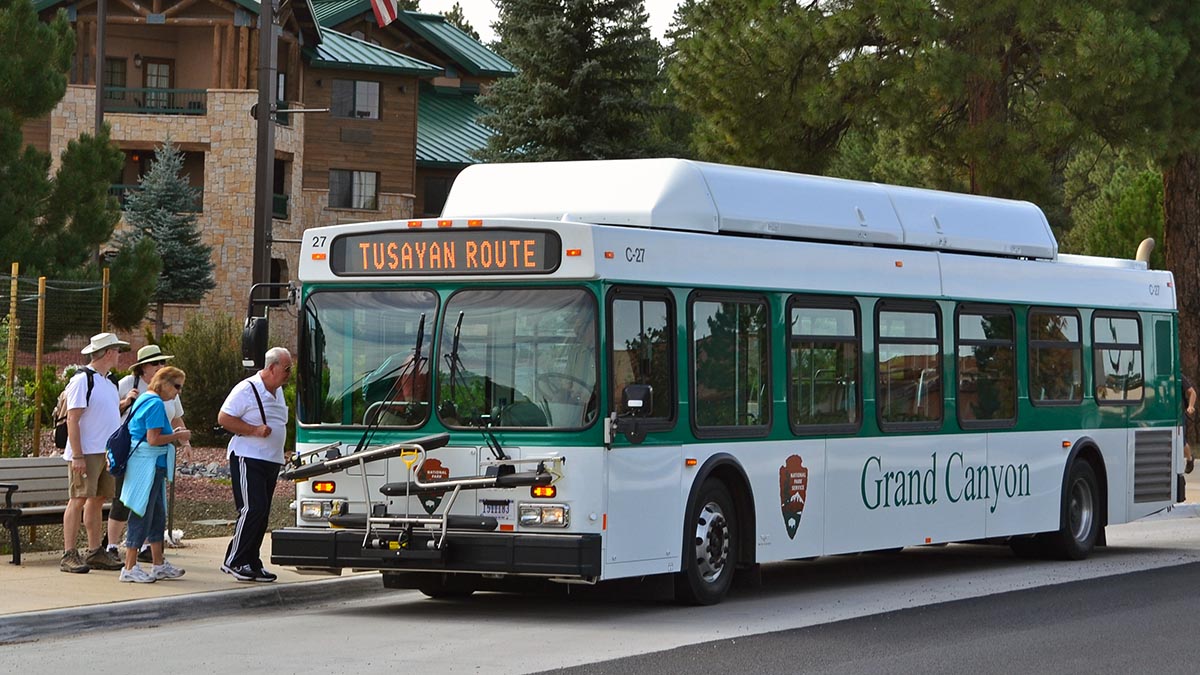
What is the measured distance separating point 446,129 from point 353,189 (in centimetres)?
682

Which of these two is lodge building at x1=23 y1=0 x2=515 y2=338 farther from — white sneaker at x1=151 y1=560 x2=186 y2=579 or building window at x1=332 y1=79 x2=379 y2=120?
white sneaker at x1=151 y1=560 x2=186 y2=579

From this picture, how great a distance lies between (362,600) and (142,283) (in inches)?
764

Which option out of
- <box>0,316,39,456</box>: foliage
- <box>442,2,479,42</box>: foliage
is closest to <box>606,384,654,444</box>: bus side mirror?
<box>0,316,39,456</box>: foliage

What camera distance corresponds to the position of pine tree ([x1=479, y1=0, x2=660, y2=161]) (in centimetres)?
4281

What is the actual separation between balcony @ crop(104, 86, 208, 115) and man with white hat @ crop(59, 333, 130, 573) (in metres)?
39.4

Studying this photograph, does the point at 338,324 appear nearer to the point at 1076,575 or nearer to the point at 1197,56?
the point at 1076,575

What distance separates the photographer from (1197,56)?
30422mm

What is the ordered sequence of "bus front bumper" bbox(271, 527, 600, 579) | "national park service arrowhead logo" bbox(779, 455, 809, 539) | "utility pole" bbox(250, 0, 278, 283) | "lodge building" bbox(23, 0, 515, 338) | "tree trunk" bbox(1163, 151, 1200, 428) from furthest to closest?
"lodge building" bbox(23, 0, 515, 338) < "tree trunk" bbox(1163, 151, 1200, 428) < "utility pole" bbox(250, 0, 278, 283) < "national park service arrowhead logo" bbox(779, 455, 809, 539) < "bus front bumper" bbox(271, 527, 600, 579)

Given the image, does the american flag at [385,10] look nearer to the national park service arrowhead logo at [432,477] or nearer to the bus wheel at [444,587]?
the bus wheel at [444,587]

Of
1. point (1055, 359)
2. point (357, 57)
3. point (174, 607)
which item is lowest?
point (174, 607)

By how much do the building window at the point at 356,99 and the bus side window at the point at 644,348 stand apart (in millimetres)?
46208

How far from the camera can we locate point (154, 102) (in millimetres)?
53125

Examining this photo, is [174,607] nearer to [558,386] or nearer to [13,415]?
[558,386]

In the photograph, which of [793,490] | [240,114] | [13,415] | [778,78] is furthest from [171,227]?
[793,490]
